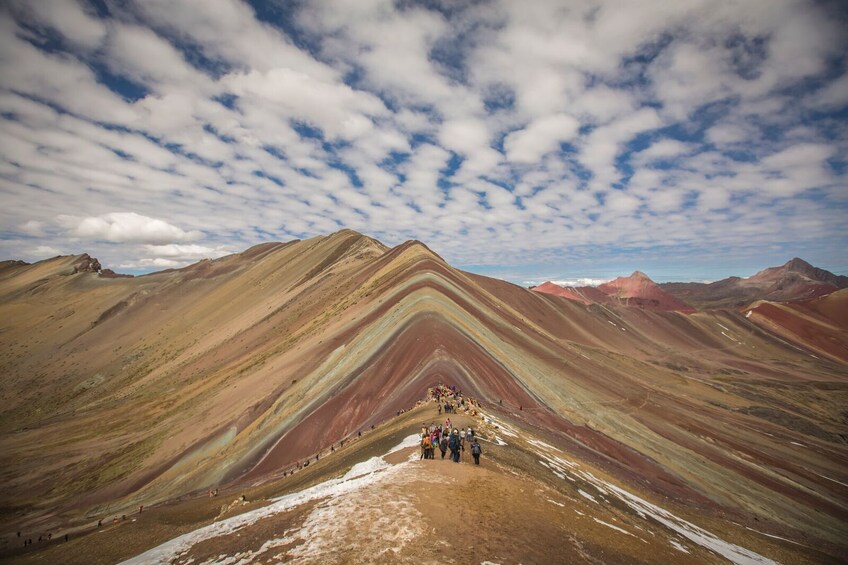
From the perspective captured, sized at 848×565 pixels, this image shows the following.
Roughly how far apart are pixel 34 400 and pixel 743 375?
170 metres

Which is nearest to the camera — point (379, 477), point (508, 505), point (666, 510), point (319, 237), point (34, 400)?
point (508, 505)

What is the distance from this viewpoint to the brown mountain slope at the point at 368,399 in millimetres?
29594

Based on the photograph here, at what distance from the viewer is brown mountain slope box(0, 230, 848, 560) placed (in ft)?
97.1

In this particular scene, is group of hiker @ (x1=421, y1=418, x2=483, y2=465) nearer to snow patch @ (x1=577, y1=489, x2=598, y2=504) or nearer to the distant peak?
snow patch @ (x1=577, y1=489, x2=598, y2=504)

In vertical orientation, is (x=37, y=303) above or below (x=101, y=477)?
above

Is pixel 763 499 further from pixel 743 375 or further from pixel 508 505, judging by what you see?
pixel 743 375

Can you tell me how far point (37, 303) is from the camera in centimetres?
13912

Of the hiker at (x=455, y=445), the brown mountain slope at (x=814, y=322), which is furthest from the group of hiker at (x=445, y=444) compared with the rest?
the brown mountain slope at (x=814, y=322)

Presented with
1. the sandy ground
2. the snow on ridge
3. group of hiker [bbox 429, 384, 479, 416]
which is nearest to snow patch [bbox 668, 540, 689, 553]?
the sandy ground

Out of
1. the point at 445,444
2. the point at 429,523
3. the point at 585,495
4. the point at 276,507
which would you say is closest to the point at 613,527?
the point at 585,495

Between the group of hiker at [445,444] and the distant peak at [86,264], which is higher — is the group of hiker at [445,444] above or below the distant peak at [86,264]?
below

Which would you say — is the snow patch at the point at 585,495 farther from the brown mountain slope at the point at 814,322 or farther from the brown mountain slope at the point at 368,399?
the brown mountain slope at the point at 814,322

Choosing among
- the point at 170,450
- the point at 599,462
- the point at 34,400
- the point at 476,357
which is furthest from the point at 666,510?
the point at 34,400

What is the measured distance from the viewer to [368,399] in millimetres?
29578
